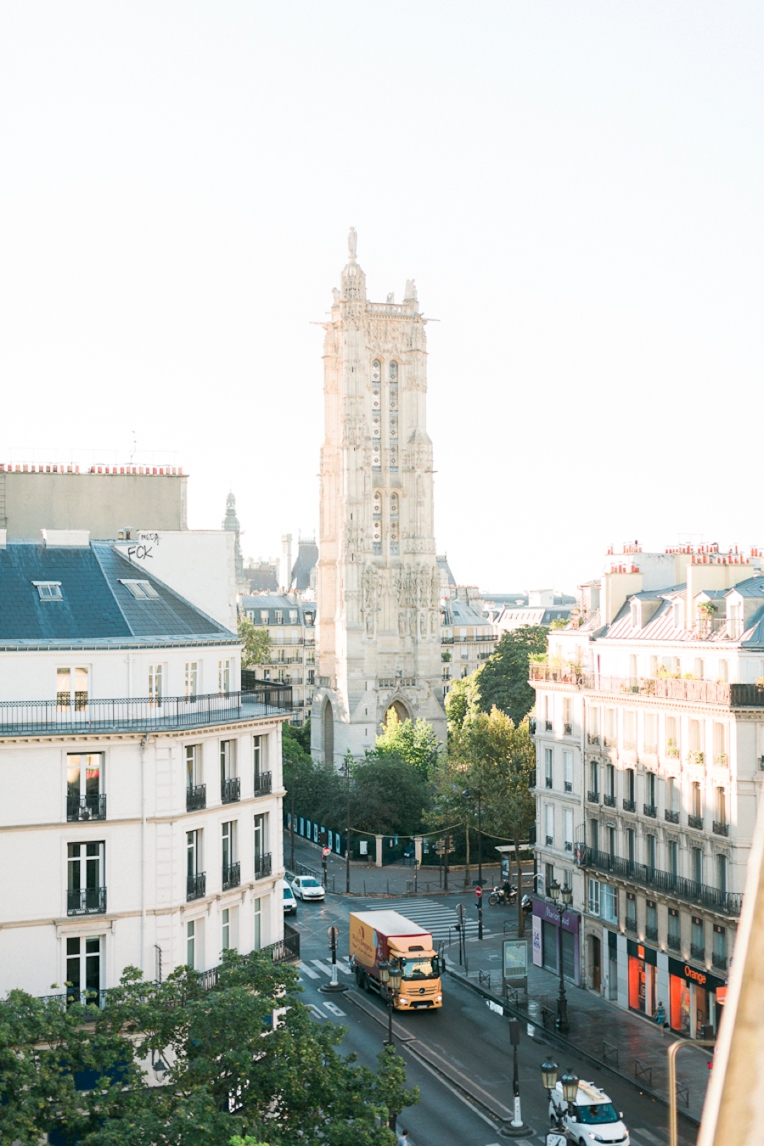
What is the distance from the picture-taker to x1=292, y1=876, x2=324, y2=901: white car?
68000mm

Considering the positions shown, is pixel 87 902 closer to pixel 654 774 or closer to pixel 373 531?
pixel 654 774

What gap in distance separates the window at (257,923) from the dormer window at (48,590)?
35.3 feet

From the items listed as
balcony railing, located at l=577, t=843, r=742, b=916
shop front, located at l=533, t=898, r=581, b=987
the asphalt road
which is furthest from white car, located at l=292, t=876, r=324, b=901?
balcony railing, located at l=577, t=843, r=742, b=916

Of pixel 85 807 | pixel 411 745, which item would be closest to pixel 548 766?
pixel 85 807

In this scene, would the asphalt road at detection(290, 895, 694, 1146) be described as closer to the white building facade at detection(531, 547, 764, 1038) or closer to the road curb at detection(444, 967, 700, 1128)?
the road curb at detection(444, 967, 700, 1128)

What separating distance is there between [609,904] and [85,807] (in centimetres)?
2548

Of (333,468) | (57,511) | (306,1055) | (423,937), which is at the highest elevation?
(333,468)

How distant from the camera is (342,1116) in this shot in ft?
78.8

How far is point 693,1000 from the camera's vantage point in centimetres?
4341

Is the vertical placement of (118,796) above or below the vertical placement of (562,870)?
above

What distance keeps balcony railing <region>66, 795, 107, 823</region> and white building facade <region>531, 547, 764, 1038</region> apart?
2119 centimetres

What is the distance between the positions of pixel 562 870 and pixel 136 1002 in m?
31.2

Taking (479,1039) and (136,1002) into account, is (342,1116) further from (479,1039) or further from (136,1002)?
(479,1039)

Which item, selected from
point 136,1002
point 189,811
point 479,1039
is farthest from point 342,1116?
point 479,1039
